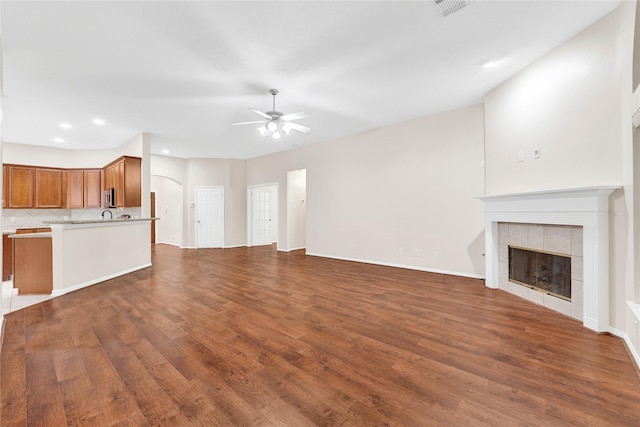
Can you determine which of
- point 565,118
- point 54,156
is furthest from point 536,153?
point 54,156

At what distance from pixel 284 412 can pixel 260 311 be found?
5.43 ft

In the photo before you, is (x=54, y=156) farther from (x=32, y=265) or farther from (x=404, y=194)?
(x=404, y=194)

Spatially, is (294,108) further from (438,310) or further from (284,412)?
(284,412)

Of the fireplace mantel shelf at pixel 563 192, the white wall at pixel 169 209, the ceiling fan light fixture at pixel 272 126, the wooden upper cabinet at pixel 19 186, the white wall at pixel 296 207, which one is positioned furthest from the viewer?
the white wall at pixel 169 209

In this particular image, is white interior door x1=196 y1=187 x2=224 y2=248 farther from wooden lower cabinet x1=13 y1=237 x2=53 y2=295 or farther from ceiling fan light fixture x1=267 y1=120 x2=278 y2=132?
ceiling fan light fixture x1=267 y1=120 x2=278 y2=132

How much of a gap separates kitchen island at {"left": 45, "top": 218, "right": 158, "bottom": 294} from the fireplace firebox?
642 centimetres

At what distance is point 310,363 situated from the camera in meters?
2.08

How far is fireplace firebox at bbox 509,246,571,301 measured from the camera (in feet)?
10.1

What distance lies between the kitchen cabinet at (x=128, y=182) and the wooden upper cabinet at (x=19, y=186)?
242 centimetres

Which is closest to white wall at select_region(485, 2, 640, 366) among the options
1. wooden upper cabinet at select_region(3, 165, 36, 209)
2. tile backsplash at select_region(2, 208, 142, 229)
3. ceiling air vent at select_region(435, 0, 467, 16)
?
ceiling air vent at select_region(435, 0, 467, 16)

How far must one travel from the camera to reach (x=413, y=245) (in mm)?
5309

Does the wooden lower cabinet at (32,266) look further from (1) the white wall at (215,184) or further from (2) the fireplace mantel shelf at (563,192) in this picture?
(2) the fireplace mantel shelf at (563,192)

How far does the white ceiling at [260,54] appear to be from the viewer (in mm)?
2402

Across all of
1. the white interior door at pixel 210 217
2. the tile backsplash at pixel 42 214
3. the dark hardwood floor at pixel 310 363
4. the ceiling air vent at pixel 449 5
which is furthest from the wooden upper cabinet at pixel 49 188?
the ceiling air vent at pixel 449 5
